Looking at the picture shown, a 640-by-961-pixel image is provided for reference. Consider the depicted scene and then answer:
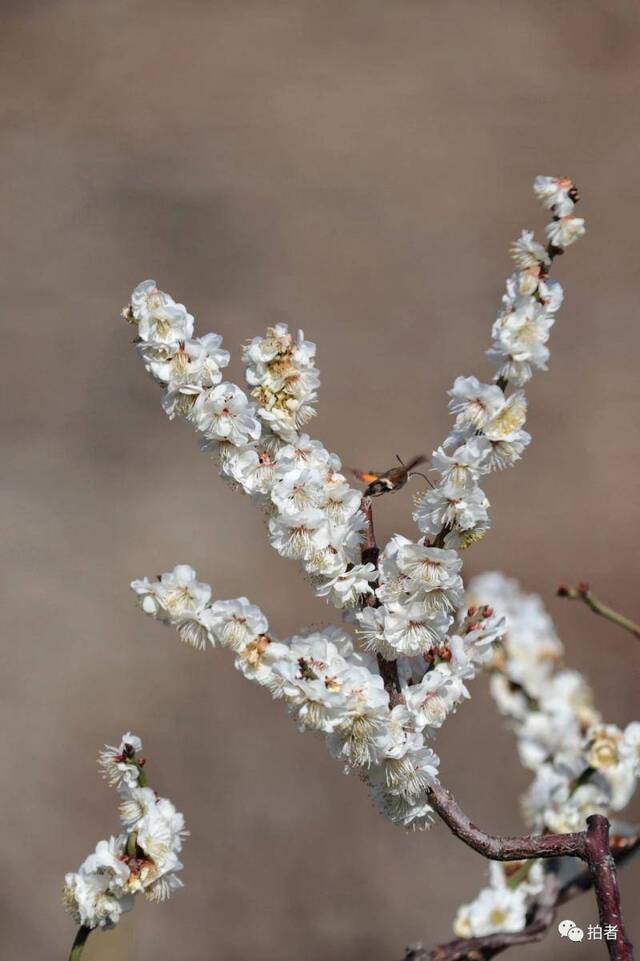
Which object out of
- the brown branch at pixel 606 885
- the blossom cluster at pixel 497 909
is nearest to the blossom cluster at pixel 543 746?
the blossom cluster at pixel 497 909

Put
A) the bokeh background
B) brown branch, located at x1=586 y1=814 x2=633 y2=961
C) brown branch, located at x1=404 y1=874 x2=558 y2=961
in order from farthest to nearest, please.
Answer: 1. the bokeh background
2. brown branch, located at x1=404 y1=874 x2=558 y2=961
3. brown branch, located at x1=586 y1=814 x2=633 y2=961

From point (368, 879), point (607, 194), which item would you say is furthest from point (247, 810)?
point (607, 194)

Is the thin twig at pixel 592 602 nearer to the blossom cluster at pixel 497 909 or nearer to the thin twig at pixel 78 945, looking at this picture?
the blossom cluster at pixel 497 909

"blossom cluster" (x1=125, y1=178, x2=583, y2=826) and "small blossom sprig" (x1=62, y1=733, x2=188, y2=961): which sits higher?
"blossom cluster" (x1=125, y1=178, x2=583, y2=826)

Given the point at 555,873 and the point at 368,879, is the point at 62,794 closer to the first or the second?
the point at 368,879

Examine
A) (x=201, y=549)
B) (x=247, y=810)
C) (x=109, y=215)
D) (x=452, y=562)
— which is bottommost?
(x=452, y=562)

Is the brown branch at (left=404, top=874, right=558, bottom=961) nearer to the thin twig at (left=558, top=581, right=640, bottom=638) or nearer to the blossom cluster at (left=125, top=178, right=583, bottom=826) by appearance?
the blossom cluster at (left=125, top=178, right=583, bottom=826)

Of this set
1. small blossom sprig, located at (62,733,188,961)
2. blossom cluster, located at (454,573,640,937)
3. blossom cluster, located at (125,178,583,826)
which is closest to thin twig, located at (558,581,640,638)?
blossom cluster, located at (454,573,640,937)
